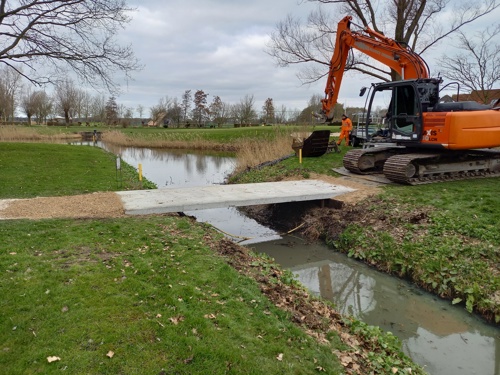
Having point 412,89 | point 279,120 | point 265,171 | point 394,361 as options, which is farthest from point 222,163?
point 279,120

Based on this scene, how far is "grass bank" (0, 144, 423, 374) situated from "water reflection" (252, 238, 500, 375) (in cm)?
66

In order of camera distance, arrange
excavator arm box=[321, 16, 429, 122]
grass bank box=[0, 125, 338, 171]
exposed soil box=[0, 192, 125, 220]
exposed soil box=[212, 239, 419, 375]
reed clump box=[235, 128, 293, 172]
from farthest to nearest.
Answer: grass bank box=[0, 125, 338, 171]
reed clump box=[235, 128, 293, 172]
excavator arm box=[321, 16, 429, 122]
exposed soil box=[0, 192, 125, 220]
exposed soil box=[212, 239, 419, 375]

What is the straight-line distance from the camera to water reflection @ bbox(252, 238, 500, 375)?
471cm

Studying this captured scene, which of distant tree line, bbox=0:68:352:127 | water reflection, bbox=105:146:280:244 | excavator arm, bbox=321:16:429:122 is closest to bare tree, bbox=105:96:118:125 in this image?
distant tree line, bbox=0:68:352:127

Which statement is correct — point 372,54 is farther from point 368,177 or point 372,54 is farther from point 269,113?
point 269,113

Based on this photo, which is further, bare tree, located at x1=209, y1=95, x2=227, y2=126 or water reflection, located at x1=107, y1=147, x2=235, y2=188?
bare tree, located at x1=209, y1=95, x2=227, y2=126

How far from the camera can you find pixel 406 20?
16.7m

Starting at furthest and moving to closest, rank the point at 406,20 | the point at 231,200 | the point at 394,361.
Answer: the point at 406,20
the point at 231,200
the point at 394,361

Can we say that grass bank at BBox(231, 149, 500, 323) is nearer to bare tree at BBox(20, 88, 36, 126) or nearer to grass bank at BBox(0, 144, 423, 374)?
grass bank at BBox(0, 144, 423, 374)

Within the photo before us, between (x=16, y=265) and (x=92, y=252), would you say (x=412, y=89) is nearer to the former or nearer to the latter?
(x=92, y=252)

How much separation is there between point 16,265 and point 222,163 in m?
19.8

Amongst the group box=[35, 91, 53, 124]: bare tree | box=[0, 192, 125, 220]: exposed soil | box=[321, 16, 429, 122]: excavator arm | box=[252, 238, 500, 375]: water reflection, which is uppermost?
box=[35, 91, 53, 124]: bare tree

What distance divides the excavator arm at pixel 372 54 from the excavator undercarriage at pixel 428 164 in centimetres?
252

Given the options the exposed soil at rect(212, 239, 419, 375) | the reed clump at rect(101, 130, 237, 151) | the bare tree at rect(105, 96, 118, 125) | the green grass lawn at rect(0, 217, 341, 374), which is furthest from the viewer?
the bare tree at rect(105, 96, 118, 125)
